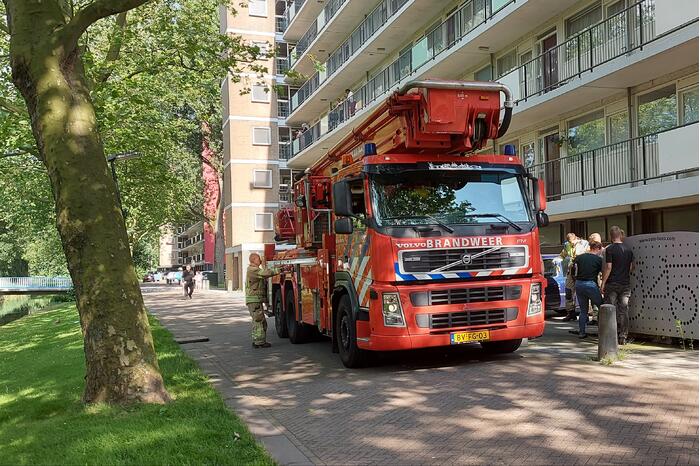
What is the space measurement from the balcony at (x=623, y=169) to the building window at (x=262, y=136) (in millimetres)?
27001

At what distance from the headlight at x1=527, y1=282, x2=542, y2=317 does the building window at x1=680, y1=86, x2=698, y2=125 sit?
8459 mm

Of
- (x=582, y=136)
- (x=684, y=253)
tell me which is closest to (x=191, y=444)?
(x=684, y=253)

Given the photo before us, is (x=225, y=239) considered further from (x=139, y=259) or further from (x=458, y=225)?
(x=458, y=225)

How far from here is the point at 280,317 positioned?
1316 cm

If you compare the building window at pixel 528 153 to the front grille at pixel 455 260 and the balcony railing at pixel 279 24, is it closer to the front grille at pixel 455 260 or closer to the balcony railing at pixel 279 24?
the front grille at pixel 455 260

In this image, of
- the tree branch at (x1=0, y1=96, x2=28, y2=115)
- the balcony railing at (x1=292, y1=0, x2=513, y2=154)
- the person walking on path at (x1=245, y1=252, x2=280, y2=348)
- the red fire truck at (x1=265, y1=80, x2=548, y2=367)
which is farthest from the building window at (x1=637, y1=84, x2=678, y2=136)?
the tree branch at (x1=0, y1=96, x2=28, y2=115)

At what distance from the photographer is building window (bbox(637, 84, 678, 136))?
15.5m

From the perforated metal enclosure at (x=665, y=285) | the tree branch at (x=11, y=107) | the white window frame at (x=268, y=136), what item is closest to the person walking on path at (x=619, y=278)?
the perforated metal enclosure at (x=665, y=285)

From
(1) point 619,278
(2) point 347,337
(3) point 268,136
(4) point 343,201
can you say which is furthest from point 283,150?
(4) point 343,201

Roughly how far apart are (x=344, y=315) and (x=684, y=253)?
4.90 meters

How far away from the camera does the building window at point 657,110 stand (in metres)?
15.5

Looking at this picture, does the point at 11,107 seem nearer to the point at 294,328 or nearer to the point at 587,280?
the point at 294,328

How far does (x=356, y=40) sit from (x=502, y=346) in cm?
2501

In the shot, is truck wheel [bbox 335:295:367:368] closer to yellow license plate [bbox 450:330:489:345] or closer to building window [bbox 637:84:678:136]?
yellow license plate [bbox 450:330:489:345]
